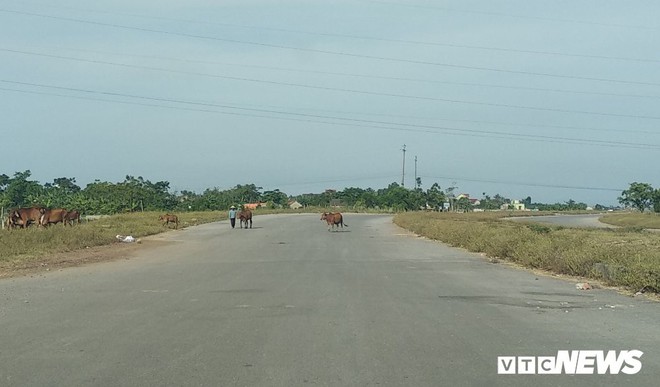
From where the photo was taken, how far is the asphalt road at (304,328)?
6.96 meters

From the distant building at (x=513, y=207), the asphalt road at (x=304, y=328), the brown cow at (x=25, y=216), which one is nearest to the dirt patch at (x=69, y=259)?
the asphalt road at (x=304, y=328)

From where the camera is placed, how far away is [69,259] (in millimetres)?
22172

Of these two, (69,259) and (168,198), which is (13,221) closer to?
(69,259)

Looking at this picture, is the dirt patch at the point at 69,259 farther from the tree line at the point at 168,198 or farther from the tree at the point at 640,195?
the tree at the point at 640,195

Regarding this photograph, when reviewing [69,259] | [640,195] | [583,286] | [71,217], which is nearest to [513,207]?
[640,195]

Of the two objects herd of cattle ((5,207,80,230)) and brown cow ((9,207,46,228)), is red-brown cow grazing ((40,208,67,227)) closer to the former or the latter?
herd of cattle ((5,207,80,230))

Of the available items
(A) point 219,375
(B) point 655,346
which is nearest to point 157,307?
(A) point 219,375

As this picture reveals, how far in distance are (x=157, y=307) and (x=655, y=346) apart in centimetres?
766

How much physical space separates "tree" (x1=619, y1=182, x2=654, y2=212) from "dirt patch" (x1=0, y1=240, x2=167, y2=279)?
84264mm

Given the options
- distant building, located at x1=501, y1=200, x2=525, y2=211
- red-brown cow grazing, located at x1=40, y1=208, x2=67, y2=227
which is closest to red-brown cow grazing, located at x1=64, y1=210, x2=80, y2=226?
red-brown cow grazing, located at x1=40, y1=208, x2=67, y2=227

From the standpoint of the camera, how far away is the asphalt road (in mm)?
6958

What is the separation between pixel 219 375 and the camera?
22.6 feet

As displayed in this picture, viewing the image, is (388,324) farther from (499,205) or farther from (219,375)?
(499,205)

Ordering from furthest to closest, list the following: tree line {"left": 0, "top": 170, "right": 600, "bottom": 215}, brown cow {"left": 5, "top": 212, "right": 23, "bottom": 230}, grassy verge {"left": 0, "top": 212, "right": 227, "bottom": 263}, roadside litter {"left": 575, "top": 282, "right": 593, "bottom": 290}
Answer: tree line {"left": 0, "top": 170, "right": 600, "bottom": 215} < brown cow {"left": 5, "top": 212, "right": 23, "bottom": 230} < grassy verge {"left": 0, "top": 212, "right": 227, "bottom": 263} < roadside litter {"left": 575, "top": 282, "right": 593, "bottom": 290}
